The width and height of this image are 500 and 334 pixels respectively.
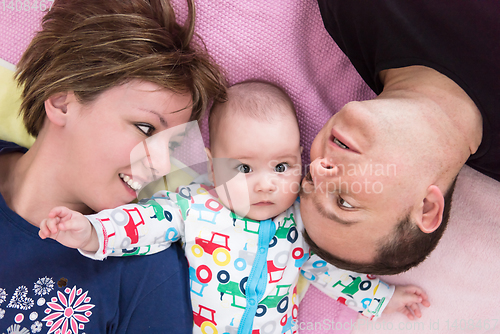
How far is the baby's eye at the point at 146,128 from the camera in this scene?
89cm

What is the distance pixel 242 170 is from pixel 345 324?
2.10 feet

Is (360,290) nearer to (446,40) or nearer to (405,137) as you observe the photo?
(405,137)

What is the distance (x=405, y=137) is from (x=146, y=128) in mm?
597

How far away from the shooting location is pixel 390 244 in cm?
79

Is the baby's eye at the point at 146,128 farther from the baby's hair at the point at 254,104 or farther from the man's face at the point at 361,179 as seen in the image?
the man's face at the point at 361,179

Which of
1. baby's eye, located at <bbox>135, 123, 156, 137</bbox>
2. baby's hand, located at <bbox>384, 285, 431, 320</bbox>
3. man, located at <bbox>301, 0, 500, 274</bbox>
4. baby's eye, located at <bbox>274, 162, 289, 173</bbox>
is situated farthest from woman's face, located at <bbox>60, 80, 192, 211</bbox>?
baby's hand, located at <bbox>384, 285, 431, 320</bbox>

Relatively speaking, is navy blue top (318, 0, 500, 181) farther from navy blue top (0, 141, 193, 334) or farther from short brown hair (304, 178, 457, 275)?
navy blue top (0, 141, 193, 334)

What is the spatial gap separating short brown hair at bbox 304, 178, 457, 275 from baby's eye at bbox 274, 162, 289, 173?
0.20m

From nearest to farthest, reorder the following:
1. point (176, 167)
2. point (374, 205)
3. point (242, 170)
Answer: point (374, 205), point (242, 170), point (176, 167)

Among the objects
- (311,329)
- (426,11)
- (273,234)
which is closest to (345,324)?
(311,329)

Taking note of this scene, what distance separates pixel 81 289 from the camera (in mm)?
882

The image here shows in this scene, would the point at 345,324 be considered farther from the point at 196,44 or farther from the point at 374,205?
the point at 196,44

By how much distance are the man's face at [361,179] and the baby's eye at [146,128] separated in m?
0.41

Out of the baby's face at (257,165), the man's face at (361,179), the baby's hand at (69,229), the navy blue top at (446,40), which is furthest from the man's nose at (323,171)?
the baby's hand at (69,229)
